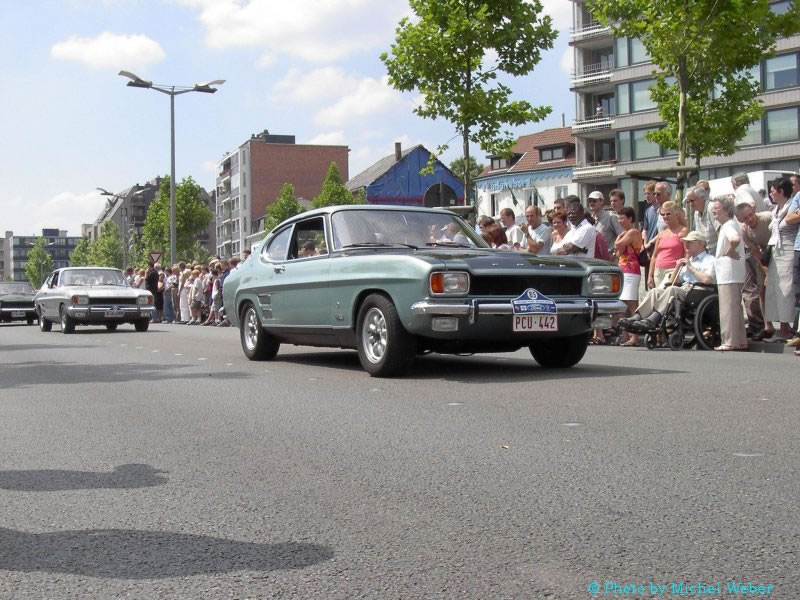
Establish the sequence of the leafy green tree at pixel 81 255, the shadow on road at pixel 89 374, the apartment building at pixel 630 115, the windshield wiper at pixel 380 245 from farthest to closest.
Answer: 1. the leafy green tree at pixel 81 255
2. the apartment building at pixel 630 115
3. the shadow on road at pixel 89 374
4. the windshield wiper at pixel 380 245

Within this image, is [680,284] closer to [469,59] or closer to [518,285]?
[518,285]

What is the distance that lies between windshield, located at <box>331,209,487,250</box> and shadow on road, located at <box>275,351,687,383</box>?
1.25 meters

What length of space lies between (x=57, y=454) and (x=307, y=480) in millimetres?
1801

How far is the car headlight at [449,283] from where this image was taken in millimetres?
8852

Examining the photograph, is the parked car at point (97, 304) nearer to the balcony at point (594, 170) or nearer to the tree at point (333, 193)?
the balcony at point (594, 170)

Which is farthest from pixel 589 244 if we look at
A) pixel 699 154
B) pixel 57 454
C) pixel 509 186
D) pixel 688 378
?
pixel 509 186

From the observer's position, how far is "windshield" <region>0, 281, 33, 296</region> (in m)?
35.8

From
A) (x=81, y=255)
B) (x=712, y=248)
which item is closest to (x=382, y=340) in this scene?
(x=712, y=248)

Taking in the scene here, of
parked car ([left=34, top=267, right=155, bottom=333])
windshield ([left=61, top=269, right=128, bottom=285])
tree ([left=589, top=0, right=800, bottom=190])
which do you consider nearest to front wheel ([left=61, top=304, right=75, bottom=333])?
parked car ([left=34, top=267, right=155, bottom=333])

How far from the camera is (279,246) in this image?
11.9 metres

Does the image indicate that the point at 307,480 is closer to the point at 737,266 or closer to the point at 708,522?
the point at 708,522

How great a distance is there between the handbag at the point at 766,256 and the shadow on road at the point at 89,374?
669cm

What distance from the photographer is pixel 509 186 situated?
7838cm

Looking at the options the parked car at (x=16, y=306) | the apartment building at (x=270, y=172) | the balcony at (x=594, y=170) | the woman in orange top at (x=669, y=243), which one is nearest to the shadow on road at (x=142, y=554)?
the woman in orange top at (x=669, y=243)
